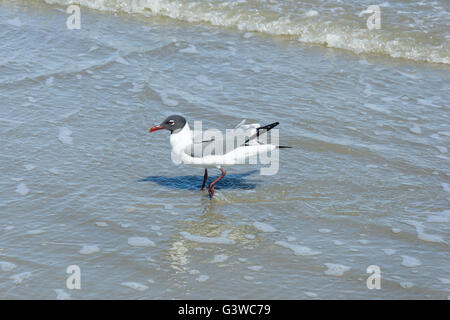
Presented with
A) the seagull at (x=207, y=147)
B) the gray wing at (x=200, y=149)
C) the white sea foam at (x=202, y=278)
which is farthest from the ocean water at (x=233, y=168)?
the gray wing at (x=200, y=149)

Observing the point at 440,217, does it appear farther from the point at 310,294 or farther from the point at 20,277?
the point at 20,277

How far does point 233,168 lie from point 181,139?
1032 mm

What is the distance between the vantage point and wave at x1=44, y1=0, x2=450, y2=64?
1143 cm

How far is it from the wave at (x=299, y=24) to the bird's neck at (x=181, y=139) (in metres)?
5.70

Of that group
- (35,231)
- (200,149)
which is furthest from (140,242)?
(200,149)

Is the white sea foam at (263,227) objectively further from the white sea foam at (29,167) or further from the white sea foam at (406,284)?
the white sea foam at (29,167)

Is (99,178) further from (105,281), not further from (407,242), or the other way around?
(407,242)

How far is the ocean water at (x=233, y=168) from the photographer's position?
530 cm

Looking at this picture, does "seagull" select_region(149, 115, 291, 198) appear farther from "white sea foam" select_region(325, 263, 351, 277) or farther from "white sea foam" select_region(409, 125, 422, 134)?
"white sea foam" select_region(409, 125, 422, 134)

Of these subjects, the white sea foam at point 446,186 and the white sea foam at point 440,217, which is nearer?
the white sea foam at point 440,217

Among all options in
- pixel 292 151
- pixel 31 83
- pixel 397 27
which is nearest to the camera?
pixel 292 151

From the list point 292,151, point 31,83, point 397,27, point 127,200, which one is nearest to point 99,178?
point 127,200
